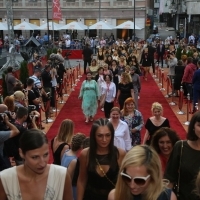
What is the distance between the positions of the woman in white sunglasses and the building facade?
A: 160 feet

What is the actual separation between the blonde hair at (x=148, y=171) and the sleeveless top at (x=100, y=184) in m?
1.22

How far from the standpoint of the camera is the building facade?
51.2 m

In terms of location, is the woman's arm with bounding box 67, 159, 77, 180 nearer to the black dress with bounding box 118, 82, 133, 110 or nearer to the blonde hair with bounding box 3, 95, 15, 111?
the blonde hair with bounding box 3, 95, 15, 111

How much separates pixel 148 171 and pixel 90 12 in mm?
50165

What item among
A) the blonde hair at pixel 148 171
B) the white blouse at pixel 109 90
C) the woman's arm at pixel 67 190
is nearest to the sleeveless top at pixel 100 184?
the woman's arm at pixel 67 190

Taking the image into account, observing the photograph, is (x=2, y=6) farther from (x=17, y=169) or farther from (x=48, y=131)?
(x=17, y=169)

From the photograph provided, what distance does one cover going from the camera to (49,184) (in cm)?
344

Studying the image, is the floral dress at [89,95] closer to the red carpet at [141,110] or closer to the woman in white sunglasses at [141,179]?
the red carpet at [141,110]

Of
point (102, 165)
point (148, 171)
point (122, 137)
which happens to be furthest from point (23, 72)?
point (148, 171)

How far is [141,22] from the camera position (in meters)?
51.5

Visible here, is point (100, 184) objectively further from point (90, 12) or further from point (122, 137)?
point (90, 12)

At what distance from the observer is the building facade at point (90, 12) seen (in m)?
51.2

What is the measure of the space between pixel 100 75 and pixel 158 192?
11630 mm

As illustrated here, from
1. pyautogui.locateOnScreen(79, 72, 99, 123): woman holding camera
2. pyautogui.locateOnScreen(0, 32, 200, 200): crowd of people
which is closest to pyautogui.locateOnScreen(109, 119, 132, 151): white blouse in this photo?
pyautogui.locateOnScreen(0, 32, 200, 200): crowd of people
